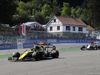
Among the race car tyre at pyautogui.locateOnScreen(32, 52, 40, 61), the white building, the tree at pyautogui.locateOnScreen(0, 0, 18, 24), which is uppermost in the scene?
the tree at pyautogui.locateOnScreen(0, 0, 18, 24)

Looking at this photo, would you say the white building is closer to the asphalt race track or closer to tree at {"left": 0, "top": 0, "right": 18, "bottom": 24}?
tree at {"left": 0, "top": 0, "right": 18, "bottom": 24}

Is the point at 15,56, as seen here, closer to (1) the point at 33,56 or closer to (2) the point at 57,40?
(1) the point at 33,56

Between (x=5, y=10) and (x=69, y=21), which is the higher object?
(x=5, y=10)

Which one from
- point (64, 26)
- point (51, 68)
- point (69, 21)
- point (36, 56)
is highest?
point (69, 21)

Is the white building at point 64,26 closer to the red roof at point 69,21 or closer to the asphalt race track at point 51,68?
the red roof at point 69,21

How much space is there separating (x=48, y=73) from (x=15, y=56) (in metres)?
5.21

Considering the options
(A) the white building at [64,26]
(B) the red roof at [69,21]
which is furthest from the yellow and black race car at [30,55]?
(B) the red roof at [69,21]

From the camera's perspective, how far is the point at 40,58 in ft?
49.6

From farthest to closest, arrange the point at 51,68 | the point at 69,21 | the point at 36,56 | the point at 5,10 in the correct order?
the point at 69,21, the point at 5,10, the point at 36,56, the point at 51,68

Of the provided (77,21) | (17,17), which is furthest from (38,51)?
(17,17)

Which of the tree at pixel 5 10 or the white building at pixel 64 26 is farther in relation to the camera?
the white building at pixel 64 26

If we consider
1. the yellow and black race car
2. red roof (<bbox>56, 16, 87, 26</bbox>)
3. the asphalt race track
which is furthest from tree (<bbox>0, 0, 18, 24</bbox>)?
the asphalt race track

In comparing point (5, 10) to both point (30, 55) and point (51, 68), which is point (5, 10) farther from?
point (51, 68)

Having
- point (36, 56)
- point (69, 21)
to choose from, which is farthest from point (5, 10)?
point (36, 56)
